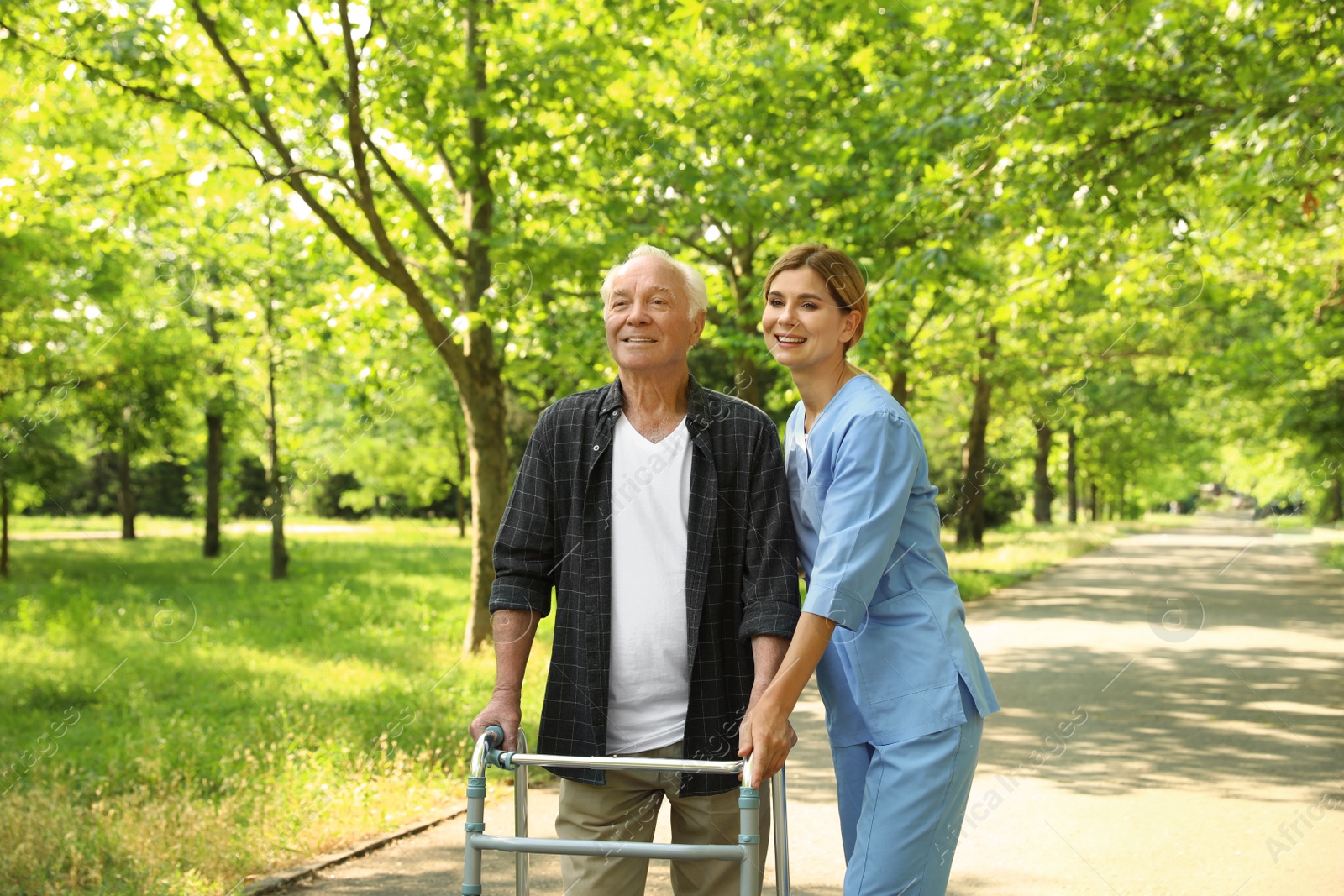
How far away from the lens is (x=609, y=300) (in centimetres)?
276

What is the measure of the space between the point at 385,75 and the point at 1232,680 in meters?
9.24

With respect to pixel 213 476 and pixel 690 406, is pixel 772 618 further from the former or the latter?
pixel 213 476

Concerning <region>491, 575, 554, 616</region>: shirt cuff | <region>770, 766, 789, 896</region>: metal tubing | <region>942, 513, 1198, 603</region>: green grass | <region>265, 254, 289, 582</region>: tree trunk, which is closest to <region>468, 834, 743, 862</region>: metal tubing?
<region>770, 766, 789, 896</region>: metal tubing

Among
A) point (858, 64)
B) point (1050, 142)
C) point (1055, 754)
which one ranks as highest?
point (858, 64)

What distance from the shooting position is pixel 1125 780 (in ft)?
22.3

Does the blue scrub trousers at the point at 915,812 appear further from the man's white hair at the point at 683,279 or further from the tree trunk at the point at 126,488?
the tree trunk at the point at 126,488

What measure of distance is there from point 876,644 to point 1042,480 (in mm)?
30806

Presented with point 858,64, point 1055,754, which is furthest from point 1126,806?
point 858,64

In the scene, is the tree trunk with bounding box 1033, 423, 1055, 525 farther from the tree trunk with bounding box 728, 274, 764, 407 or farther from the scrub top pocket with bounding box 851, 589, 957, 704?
the scrub top pocket with bounding box 851, 589, 957, 704

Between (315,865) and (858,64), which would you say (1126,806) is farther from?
(858,64)

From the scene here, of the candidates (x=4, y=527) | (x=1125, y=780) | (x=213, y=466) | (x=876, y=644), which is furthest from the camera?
(x=213, y=466)

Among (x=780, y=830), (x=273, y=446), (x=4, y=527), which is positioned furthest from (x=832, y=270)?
(x=4, y=527)

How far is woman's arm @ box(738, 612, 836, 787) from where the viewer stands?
2.41 m

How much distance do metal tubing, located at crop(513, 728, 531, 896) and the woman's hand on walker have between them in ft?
1.92
